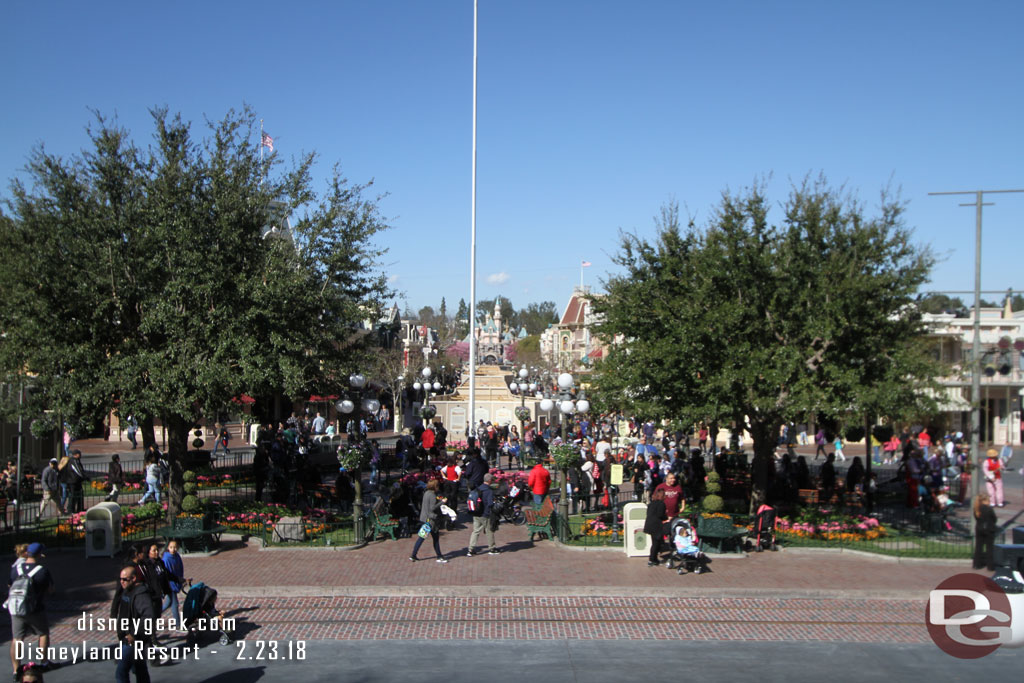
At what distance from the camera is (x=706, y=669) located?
966cm

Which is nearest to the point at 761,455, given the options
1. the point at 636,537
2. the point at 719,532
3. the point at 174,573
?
the point at 719,532

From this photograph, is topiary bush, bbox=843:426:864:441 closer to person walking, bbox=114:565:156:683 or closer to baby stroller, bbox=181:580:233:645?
baby stroller, bbox=181:580:233:645

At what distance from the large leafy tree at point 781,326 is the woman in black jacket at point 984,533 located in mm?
2209

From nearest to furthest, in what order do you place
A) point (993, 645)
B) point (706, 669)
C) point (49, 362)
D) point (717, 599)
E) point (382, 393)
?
point (706, 669)
point (993, 645)
point (717, 599)
point (49, 362)
point (382, 393)

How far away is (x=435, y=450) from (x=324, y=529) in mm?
10824

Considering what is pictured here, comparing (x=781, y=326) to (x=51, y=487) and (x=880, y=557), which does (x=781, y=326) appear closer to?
(x=880, y=557)

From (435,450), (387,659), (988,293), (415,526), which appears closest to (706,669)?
(387,659)

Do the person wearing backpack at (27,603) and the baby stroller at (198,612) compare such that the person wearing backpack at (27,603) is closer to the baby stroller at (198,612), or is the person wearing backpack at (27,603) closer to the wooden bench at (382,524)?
the baby stroller at (198,612)

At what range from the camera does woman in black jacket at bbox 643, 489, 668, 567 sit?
14.4m

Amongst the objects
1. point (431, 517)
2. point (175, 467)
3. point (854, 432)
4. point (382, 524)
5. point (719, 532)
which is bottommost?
point (382, 524)

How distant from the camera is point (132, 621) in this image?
850 cm

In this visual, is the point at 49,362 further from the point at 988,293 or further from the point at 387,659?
the point at 988,293

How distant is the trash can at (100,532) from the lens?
50.5ft

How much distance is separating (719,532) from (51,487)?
1539 cm
